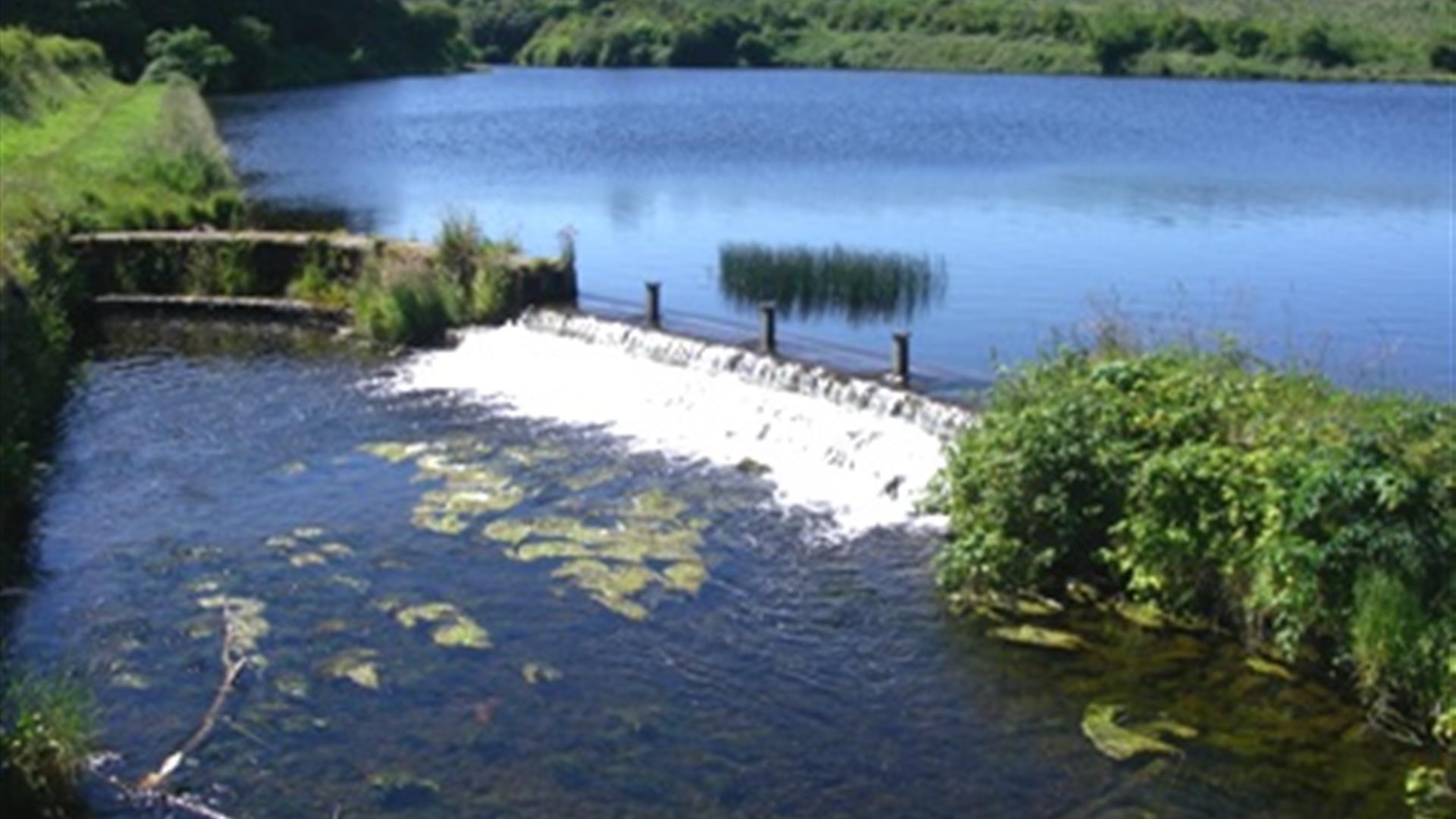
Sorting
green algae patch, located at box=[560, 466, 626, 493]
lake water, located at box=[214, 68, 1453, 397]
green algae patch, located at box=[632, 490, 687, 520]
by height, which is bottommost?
lake water, located at box=[214, 68, 1453, 397]

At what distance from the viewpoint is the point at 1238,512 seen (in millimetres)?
16359

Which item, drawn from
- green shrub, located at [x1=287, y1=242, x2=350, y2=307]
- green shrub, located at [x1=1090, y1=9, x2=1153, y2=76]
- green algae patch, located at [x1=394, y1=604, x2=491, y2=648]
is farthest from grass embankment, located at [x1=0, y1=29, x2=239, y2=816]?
green shrub, located at [x1=1090, y1=9, x2=1153, y2=76]

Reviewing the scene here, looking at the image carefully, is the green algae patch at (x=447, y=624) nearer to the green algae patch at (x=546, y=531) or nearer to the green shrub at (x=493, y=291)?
the green algae patch at (x=546, y=531)

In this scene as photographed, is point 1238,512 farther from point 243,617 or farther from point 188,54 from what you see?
point 188,54

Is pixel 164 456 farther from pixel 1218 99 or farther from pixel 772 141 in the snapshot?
pixel 1218 99

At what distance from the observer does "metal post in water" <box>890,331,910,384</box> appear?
25.2 metres

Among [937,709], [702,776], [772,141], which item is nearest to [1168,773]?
[937,709]

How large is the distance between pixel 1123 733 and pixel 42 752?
8876 millimetres

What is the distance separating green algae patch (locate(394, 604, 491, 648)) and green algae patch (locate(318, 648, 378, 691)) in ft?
2.44

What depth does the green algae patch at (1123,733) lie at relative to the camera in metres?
14.5

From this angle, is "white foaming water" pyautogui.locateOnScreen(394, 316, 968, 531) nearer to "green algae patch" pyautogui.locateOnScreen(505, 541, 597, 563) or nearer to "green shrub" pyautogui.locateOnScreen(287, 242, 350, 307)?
"green algae patch" pyautogui.locateOnScreen(505, 541, 597, 563)

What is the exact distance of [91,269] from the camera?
1368 inches

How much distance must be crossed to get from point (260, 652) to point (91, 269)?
68.7 ft

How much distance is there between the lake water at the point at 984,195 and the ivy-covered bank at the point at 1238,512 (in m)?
5.18
